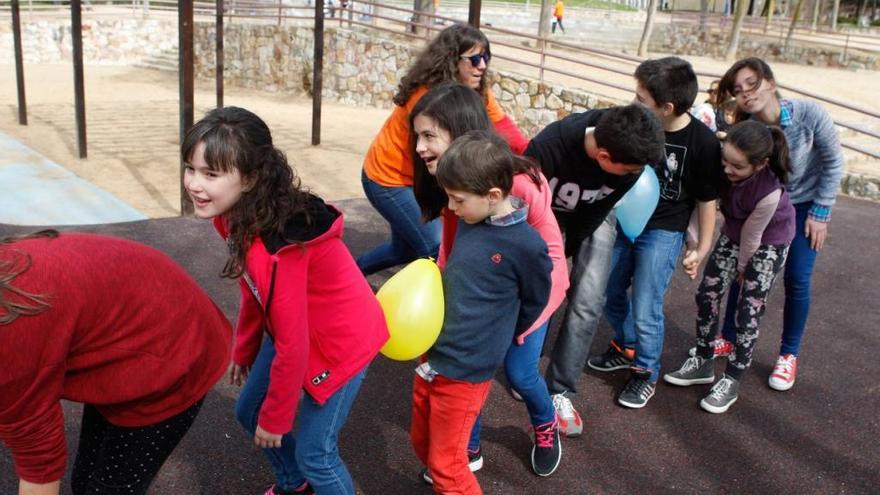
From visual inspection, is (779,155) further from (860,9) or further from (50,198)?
(860,9)

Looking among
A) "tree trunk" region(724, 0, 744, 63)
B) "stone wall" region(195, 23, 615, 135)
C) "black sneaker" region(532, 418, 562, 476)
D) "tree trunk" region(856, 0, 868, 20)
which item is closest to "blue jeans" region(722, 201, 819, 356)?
"black sneaker" region(532, 418, 562, 476)

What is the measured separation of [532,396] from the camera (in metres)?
3.01

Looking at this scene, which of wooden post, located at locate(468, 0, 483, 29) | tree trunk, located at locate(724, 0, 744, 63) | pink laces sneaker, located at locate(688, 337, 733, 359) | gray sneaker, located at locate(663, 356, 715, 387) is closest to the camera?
gray sneaker, located at locate(663, 356, 715, 387)

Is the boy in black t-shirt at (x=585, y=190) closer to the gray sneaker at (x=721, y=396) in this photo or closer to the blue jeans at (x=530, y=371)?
the blue jeans at (x=530, y=371)

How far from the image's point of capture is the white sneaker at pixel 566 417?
3.55 m

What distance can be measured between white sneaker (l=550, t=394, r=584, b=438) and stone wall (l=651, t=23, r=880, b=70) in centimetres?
2666

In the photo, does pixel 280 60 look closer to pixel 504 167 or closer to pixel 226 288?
pixel 226 288

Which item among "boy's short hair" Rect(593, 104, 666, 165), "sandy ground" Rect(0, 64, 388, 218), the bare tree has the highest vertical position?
the bare tree

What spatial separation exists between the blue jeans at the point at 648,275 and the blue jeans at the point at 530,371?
840mm

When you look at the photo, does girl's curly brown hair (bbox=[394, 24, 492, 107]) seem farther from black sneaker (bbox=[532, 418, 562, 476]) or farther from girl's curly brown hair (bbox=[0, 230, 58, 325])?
girl's curly brown hair (bbox=[0, 230, 58, 325])

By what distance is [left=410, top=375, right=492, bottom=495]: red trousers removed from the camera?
257 centimetres

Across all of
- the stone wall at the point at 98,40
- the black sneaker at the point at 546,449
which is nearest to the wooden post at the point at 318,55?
the black sneaker at the point at 546,449

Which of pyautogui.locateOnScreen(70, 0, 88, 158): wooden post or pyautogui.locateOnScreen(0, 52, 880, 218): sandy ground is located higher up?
pyautogui.locateOnScreen(70, 0, 88, 158): wooden post

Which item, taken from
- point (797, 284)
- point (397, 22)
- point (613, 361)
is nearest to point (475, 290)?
point (613, 361)
